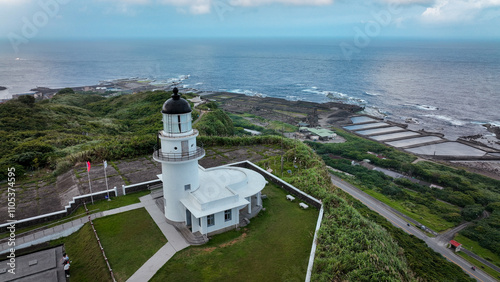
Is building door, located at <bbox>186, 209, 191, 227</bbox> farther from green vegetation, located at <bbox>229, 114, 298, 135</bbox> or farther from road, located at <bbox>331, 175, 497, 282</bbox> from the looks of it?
green vegetation, located at <bbox>229, 114, 298, 135</bbox>

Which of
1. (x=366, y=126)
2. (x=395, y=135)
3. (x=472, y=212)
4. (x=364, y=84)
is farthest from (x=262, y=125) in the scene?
(x=364, y=84)

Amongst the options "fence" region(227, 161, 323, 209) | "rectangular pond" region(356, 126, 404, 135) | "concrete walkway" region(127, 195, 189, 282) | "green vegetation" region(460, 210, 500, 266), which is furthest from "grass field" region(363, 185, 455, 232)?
"concrete walkway" region(127, 195, 189, 282)

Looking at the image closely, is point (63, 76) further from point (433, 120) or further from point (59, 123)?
point (433, 120)

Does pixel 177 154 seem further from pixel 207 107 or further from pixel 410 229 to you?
pixel 207 107

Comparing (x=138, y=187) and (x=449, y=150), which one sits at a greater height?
(x=138, y=187)

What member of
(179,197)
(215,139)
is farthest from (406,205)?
(179,197)
